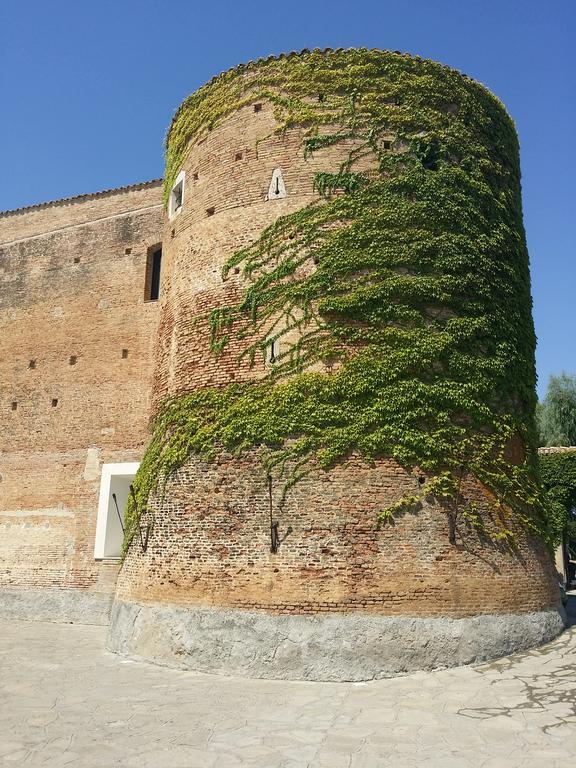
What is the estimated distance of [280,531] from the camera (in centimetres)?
1039

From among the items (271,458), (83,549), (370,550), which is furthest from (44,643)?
(370,550)

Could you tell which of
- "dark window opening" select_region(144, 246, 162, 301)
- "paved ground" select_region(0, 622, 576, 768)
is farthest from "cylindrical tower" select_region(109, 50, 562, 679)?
"dark window opening" select_region(144, 246, 162, 301)

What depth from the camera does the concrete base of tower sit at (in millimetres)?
9539

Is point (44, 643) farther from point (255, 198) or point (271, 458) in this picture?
point (255, 198)

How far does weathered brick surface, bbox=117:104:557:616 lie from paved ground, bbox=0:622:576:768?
1.14m

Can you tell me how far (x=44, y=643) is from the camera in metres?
13.2

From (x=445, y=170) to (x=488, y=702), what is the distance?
28.7 ft

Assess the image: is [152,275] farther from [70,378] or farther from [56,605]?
[56,605]

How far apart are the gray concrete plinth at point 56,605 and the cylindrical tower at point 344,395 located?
13.6 ft

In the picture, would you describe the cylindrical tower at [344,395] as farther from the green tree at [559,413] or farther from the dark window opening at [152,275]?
the green tree at [559,413]

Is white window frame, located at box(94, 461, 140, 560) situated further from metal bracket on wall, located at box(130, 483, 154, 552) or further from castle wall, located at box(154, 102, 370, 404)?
metal bracket on wall, located at box(130, 483, 154, 552)

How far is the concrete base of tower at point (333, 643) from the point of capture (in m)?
9.54

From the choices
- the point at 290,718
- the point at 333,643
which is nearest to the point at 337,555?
the point at 333,643

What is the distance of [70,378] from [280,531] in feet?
32.6
